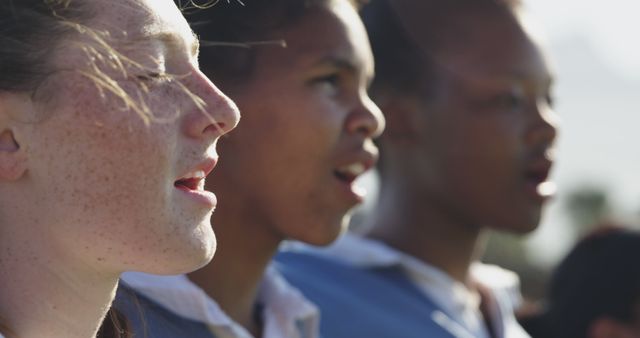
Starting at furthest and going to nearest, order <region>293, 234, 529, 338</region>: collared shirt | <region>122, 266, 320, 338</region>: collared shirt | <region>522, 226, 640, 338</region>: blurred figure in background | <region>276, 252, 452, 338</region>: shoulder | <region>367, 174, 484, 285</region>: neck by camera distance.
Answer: <region>522, 226, 640, 338</region>: blurred figure in background → <region>367, 174, 484, 285</region>: neck → <region>293, 234, 529, 338</region>: collared shirt → <region>276, 252, 452, 338</region>: shoulder → <region>122, 266, 320, 338</region>: collared shirt

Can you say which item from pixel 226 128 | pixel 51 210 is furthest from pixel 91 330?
pixel 226 128

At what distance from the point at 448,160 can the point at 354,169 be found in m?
0.82

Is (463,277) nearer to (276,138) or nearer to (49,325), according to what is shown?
(276,138)

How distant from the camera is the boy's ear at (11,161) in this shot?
154 centimetres

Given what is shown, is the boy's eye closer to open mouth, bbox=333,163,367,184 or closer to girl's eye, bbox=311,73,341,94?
girl's eye, bbox=311,73,341,94

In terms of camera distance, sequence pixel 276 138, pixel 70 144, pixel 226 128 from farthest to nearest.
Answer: pixel 276 138
pixel 226 128
pixel 70 144

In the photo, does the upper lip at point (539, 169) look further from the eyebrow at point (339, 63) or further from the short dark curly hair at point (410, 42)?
the eyebrow at point (339, 63)

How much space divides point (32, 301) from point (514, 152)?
1802 millimetres

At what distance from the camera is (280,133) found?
7.73 ft

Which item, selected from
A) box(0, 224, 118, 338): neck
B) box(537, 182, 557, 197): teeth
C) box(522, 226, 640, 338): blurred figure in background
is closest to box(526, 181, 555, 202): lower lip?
box(537, 182, 557, 197): teeth

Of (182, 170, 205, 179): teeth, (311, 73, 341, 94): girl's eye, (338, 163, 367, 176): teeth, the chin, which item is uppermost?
(182, 170, 205, 179): teeth

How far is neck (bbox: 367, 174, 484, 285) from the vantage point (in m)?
3.22

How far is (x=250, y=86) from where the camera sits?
2.37 metres

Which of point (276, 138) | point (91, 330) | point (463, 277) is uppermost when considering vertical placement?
point (91, 330)
